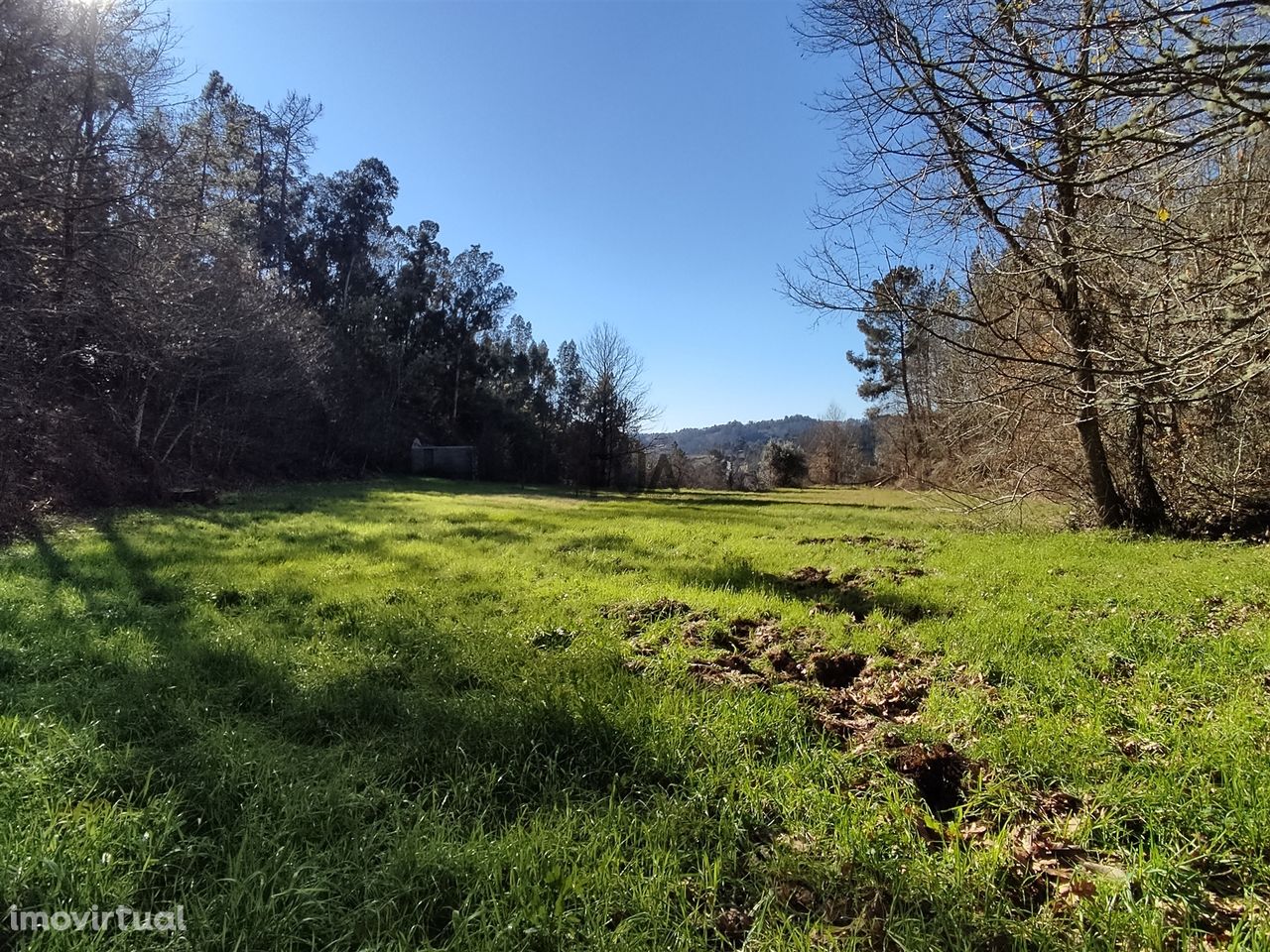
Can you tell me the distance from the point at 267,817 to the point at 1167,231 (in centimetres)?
687

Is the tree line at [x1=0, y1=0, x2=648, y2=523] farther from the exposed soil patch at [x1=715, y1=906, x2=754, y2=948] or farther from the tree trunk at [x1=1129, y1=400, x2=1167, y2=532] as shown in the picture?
the tree trunk at [x1=1129, y1=400, x2=1167, y2=532]

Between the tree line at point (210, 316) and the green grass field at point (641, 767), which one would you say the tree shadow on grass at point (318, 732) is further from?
the tree line at point (210, 316)

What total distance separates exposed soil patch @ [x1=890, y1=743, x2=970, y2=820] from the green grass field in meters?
0.01

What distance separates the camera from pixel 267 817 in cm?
205

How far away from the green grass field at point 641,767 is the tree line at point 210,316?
5988mm

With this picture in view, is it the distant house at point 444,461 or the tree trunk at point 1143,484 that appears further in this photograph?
the distant house at point 444,461

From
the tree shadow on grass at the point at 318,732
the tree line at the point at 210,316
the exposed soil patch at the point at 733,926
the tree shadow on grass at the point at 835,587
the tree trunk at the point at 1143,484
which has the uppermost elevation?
the tree line at the point at 210,316

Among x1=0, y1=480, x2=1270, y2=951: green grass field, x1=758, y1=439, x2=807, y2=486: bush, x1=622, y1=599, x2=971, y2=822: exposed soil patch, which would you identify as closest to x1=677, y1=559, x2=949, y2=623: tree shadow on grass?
x1=0, y1=480, x2=1270, y2=951: green grass field

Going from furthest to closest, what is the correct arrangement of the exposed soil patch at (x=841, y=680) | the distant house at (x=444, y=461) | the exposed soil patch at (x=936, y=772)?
the distant house at (x=444, y=461)
the exposed soil patch at (x=841, y=680)
the exposed soil patch at (x=936, y=772)

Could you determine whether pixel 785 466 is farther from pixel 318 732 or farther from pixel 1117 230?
pixel 318 732

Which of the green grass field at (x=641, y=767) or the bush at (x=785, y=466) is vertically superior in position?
the bush at (x=785, y=466)

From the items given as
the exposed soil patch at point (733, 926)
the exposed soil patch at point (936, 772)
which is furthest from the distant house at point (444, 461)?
the exposed soil patch at point (733, 926)

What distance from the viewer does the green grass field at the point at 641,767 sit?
1699mm

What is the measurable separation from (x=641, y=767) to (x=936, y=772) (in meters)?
1.29
